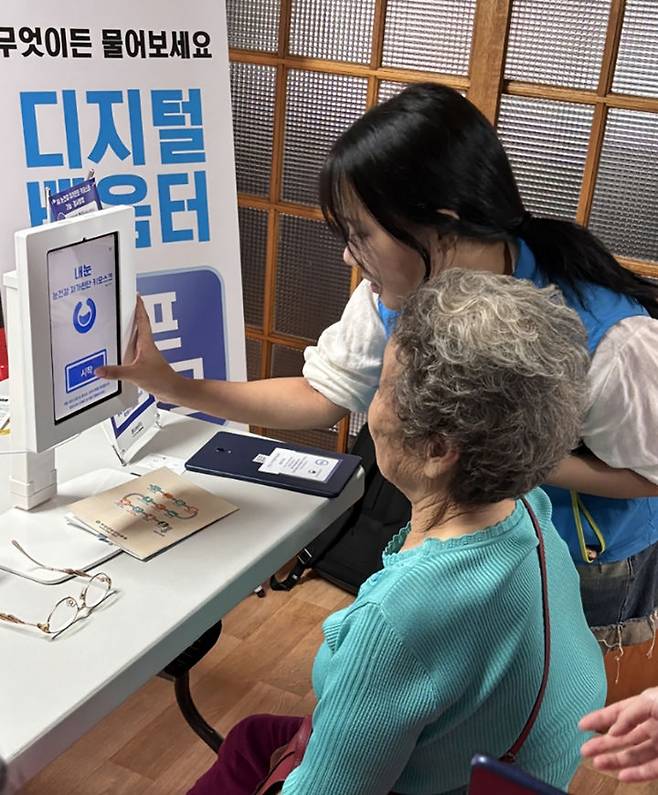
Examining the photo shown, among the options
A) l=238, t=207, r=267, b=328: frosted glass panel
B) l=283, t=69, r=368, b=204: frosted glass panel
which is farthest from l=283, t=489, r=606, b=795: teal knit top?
l=238, t=207, r=267, b=328: frosted glass panel

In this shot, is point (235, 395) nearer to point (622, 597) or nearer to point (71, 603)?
point (71, 603)

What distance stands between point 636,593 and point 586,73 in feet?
4.84

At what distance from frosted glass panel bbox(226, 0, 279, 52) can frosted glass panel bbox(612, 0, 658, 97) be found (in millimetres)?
993

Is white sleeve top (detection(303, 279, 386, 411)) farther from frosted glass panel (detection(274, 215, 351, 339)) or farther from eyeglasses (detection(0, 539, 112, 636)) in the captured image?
frosted glass panel (detection(274, 215, 351, 339))

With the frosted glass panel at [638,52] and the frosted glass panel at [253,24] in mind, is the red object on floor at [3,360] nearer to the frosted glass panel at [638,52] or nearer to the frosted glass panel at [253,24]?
the frosted glass panel at [253,24]

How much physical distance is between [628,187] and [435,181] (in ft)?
4.25

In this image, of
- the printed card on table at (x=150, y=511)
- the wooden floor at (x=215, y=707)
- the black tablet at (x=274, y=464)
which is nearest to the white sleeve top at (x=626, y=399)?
the black tablet at (x=274, y=464)

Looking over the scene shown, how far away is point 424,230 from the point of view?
5.19 feet

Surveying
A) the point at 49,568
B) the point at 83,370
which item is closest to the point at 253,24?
the point at 83,370

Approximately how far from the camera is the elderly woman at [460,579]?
1.14 m

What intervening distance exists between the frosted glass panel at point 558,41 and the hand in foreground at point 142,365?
1487 mm

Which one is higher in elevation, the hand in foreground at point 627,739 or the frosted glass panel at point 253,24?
the frosted glass panel at point 253,24

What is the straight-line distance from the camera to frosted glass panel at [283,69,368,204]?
2.97 m

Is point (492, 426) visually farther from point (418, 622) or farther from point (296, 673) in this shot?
point (296, 673)
